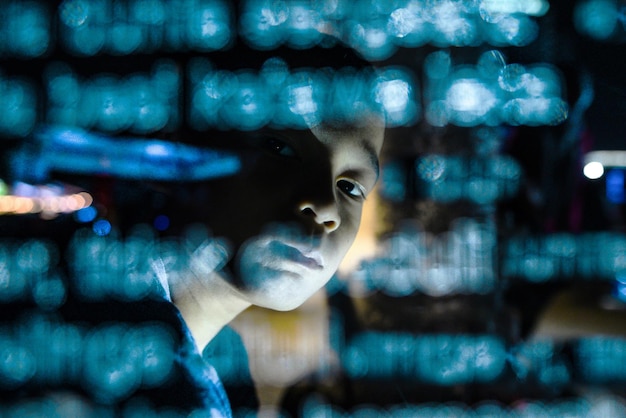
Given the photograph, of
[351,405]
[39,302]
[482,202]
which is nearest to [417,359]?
[351,405]

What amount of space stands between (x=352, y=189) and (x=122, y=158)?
0.38 meters

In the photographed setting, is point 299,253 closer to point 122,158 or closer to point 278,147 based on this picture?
point 278,147

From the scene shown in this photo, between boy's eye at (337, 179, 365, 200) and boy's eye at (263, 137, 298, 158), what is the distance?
0.09 meters

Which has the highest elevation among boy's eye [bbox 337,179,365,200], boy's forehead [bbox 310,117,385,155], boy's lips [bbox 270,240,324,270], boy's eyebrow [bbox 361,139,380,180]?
boy's forehead [bbox 310,117,385,155]

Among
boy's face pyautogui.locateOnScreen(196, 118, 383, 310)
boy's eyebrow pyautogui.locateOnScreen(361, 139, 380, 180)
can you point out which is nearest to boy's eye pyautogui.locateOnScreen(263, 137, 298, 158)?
boy's face pyautogui.locateOnScreen(196, 118, 383, 310)

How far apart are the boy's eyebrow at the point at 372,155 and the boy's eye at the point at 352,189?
36 mm

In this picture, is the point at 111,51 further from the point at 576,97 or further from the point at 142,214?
the point at 576,97

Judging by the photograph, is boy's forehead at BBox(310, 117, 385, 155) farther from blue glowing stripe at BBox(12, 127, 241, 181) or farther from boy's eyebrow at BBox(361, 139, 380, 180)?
blue glowing stripe at BBox(12, 127, 241, 181)

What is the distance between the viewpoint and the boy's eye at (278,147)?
1.02 m

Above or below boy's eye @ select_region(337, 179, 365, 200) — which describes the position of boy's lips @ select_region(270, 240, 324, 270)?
below

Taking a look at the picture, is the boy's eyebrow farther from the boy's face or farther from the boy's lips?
the boy's lips

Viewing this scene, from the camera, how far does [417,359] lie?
1.04m

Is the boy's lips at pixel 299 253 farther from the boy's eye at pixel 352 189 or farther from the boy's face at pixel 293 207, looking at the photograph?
Answer: the boy's eye at pixel 352 189

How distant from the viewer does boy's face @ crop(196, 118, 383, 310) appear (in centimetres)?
101
